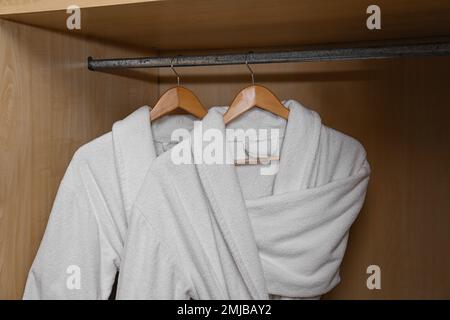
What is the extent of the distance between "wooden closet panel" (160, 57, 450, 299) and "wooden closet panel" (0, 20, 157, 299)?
0.47 metres

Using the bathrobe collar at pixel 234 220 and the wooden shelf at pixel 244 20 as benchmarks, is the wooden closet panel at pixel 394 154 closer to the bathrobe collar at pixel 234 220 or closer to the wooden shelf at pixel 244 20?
the wooden shelf at pixel 244 20

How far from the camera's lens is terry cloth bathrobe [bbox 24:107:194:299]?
3.32 feet

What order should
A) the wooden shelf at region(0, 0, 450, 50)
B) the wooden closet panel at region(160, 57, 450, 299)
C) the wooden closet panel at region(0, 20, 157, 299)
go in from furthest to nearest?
the wooden closet panel at region(160, 57, 450, 299)
the wooden closet panel at region(0, 20, 157, 299)
the wooden shelf at region(0, 0, 450, 50)

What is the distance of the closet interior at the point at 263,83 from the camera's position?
1010 millimetres

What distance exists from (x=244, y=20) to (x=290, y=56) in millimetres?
123

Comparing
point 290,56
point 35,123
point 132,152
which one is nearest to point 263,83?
point 290,56

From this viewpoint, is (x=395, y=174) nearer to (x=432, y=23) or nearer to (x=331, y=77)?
(x=331, y=77)

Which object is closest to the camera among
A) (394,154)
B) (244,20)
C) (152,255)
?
(152,255)

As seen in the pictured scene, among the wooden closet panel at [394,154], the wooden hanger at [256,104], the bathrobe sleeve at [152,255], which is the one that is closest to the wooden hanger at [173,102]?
the wooden hanger at [256,104]

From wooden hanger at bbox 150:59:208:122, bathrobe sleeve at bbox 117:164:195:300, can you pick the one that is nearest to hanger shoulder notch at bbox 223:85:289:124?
wooden hanger at bbox 150:59:208:122

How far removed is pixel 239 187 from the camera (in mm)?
979

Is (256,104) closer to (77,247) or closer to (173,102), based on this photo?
(173,102)

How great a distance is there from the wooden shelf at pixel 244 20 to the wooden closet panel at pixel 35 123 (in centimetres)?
4

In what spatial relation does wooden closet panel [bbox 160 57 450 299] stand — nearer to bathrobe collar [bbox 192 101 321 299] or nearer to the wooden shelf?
the wooden shelf
